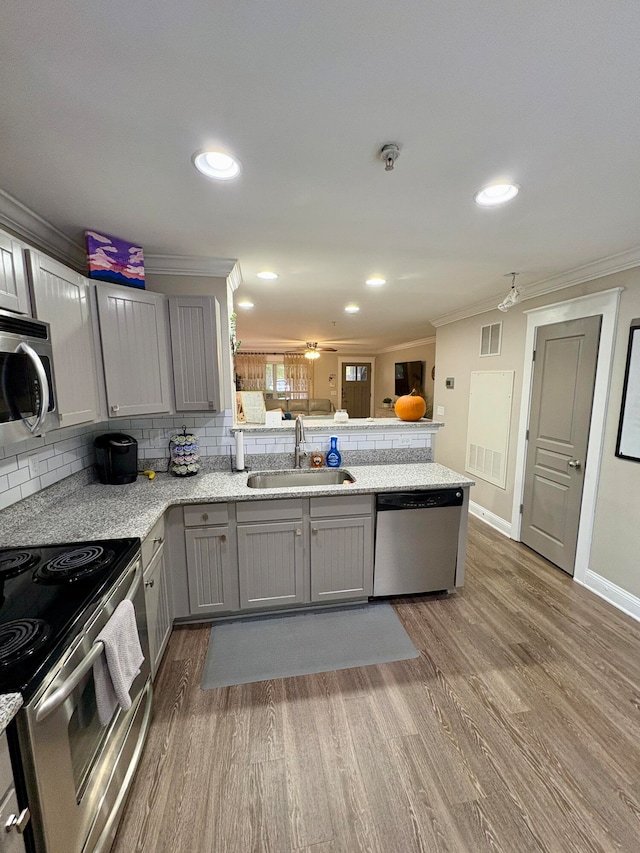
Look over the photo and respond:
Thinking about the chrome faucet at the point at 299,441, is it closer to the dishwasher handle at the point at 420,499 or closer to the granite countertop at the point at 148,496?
the granite countertop at the point at 148,496

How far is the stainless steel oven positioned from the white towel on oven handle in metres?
0.03

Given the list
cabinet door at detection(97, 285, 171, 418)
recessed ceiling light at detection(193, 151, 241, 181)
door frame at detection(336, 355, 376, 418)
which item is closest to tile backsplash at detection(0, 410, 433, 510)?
cabinet door at detection(97, 285, 171, 418)

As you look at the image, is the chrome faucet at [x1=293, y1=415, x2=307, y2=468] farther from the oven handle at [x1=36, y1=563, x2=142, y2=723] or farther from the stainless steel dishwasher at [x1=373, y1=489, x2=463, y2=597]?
the oven handle at [x1=36, y1=563, x2=142, y2=723]

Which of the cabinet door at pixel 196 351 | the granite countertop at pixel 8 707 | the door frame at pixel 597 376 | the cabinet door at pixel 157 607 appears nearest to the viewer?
the granite countertop at pixel 8 707

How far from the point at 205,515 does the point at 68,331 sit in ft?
4.01

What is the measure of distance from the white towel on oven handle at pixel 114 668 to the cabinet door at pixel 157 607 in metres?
0.42

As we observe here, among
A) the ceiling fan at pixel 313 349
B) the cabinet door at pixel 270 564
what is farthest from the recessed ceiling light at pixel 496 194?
the ceiling fan at pixel 313 349

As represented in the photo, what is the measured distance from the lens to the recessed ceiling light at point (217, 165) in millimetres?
1310

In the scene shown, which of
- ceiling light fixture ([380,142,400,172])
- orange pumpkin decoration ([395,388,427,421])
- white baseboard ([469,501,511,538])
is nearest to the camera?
ceiling light fixture ([380,142,400,172])

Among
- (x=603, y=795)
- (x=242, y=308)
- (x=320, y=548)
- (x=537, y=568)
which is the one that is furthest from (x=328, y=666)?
(x=242, y=308)

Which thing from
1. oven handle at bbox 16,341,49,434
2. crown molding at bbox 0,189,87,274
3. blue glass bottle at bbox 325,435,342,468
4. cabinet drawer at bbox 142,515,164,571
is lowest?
cabinet drawer at bbox 142,515,164,571

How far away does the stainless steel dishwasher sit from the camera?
2393mm

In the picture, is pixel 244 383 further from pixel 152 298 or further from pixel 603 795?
pixel 603 795

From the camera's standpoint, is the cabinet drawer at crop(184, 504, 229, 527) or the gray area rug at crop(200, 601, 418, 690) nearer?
the gray area rug at crop(200, 601, 418, 690)
